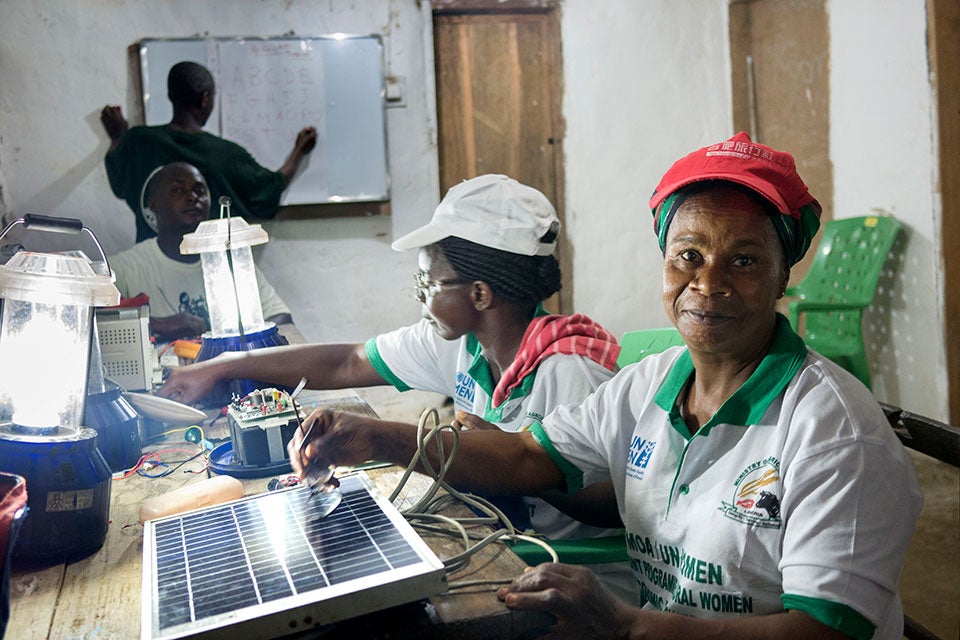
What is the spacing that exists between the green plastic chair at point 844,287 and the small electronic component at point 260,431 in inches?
126

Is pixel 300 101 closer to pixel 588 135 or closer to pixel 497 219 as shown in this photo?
pixel 588 135

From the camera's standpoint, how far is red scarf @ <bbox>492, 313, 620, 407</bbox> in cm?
171

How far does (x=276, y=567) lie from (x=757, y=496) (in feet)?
2.17

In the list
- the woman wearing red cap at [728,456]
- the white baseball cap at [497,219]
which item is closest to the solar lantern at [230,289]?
the white baseball cap at [497,219]

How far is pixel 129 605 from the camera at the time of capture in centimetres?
104

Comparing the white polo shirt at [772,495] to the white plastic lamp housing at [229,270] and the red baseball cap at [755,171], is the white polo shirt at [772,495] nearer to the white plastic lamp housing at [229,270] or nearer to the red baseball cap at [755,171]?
the red baseball cap at [755,171]

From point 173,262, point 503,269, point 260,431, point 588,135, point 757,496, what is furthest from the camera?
point 588,135

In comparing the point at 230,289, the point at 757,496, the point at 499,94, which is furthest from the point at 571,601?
the point at 499,94

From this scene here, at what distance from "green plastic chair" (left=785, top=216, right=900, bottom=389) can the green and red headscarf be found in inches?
121

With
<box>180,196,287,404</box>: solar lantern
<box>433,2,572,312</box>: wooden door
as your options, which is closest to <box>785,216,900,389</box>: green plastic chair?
<box>433,2,572,312</box>: wooden door

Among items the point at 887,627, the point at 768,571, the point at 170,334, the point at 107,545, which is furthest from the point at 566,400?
the point at 170,334

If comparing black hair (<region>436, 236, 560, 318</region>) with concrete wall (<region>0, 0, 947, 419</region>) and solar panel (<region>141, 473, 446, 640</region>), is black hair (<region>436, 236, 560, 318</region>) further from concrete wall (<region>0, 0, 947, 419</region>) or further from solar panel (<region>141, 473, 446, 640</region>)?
concrete wall (<region>0, 0, 947, 419</region>)

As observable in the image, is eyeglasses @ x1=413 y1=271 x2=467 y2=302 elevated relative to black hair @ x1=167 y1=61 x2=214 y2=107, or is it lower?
lower

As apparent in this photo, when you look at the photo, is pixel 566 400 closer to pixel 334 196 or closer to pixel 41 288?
pixel 41 288
